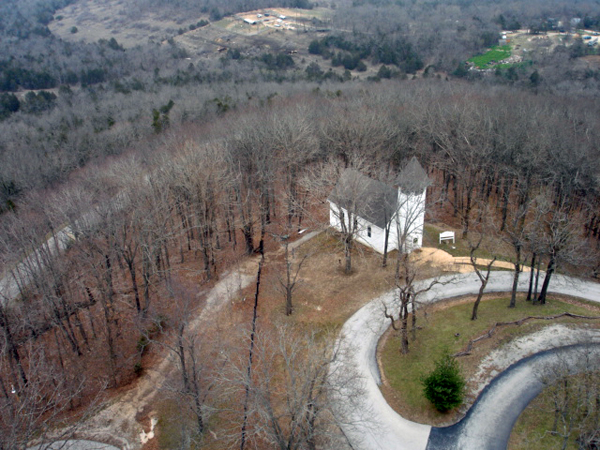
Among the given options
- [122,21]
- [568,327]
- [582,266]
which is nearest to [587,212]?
[582,266]

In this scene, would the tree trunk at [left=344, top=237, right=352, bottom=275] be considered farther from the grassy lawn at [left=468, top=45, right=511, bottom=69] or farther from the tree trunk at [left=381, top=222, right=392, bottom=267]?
the grassy lawn at [left=468, top=45, right=511, bottom=69]

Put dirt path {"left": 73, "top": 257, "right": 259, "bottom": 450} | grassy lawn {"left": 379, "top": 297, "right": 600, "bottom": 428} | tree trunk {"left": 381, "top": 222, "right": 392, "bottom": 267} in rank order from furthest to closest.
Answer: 1. tree trunk {"left": 381, "top": 222, "right": 392, "bottom": 267}
2. grassy lawn {"left": 379, "top": 297, "right": 600, "bottom": 428}
3. dirt path {"left": 73, "top": 257, "right": 259, "bottom": 450}

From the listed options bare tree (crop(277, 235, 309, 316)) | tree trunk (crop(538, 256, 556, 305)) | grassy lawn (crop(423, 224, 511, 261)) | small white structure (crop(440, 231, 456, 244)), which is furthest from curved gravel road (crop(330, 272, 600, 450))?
small white structure (crop(440, 231, 456, 244))

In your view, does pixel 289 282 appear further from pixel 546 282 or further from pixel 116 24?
pixel 116 24

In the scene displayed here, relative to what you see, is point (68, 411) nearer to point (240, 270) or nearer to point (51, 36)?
point (240, 270)

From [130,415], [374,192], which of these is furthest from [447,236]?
[130,415]

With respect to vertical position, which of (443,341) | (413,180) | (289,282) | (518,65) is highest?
(518,65)
